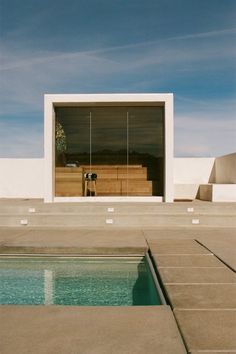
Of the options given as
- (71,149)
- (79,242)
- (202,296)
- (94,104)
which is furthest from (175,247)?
(71,149)

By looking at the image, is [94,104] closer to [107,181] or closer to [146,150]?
[146,150]

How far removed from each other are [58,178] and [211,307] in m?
9.61

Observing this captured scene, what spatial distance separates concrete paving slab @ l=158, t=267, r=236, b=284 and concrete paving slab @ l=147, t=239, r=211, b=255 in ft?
3.89

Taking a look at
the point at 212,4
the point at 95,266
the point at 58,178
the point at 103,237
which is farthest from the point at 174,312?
the point at 212,4

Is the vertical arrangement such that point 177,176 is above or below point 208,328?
above

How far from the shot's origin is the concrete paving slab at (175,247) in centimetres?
614

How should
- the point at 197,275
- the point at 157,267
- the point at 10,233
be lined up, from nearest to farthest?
the point at 197,275 → the point at 157,267 → the point at 10,233

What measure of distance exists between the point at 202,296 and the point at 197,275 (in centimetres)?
86

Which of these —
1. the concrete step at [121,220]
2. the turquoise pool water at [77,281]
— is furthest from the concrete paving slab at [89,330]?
the concrete step at [121,220]

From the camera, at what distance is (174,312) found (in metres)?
3.29

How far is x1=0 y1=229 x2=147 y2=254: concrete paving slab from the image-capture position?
660 centimetres

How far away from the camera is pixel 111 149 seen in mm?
13195

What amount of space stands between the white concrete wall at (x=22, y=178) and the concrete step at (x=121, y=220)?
605 cm

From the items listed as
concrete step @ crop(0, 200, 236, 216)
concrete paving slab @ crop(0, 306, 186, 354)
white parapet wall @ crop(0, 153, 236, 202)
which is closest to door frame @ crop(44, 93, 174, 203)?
concrete step @ crop(0, 200, 236, 216)
